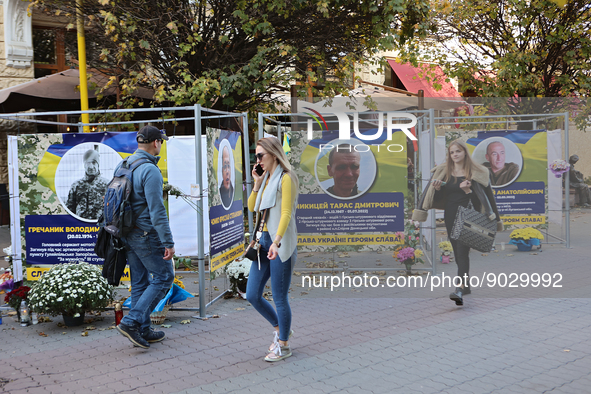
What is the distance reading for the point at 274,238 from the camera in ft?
14.6

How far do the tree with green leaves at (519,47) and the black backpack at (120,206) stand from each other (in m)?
9.27

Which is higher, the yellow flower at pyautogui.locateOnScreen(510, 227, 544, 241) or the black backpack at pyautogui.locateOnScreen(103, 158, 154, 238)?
the black backpack at pyautogui.locateOnScreen(103, 158, 154, 238)

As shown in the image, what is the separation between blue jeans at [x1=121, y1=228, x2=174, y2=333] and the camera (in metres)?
4.91

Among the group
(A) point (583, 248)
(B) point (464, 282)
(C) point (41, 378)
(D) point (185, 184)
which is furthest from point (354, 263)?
(C) point (41, 378)

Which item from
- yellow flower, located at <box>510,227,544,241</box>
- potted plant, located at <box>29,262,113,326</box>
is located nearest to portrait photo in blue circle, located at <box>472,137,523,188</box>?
yellow flower, located at <box>510,227,544,241</box>

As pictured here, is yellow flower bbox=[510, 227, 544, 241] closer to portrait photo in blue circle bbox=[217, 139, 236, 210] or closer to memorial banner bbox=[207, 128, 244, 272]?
memorial banner bbox=[207, 128, 244, 272]

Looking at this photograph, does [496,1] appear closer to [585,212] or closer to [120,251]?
[585,212]

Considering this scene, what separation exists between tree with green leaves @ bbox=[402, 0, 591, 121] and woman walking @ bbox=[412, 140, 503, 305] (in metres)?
7.07

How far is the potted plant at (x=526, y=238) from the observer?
10.0m

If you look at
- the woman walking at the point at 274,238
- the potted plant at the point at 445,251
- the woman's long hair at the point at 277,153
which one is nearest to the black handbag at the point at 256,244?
the woman walking at the point at 274,238

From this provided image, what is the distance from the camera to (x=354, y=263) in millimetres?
9125

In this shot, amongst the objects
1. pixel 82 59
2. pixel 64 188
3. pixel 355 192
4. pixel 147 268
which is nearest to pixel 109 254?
pixel 147 268

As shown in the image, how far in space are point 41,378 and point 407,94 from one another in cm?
1495

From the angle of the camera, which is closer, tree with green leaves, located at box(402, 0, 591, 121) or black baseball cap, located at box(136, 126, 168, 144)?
black baseball cap, located at box(136, 126, 168, 144)
